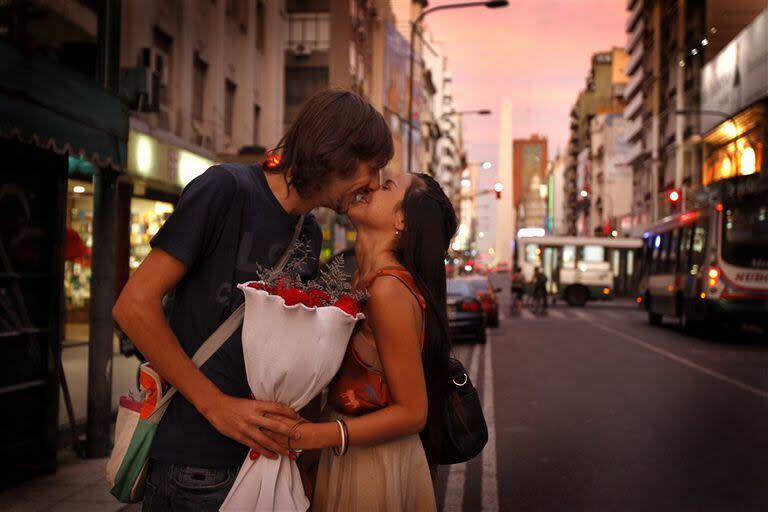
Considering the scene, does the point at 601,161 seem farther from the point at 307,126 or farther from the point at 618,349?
the point at 307,126

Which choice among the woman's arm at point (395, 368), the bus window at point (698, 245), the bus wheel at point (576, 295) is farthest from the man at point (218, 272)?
the bus wheel at point (576, 295)

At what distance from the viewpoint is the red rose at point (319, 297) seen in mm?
2146

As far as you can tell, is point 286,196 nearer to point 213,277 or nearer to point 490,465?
point 213,277

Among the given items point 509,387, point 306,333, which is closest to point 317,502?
point 306,333

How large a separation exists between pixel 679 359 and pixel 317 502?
1582 centimetres

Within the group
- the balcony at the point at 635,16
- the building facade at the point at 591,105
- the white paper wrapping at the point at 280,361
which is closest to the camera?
the white paper wrapping at the point at 280,361

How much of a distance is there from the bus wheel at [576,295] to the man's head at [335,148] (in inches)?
1676

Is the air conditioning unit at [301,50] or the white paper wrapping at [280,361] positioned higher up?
the air conditioning unit at [301,50]

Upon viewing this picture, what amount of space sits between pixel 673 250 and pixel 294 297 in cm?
2509

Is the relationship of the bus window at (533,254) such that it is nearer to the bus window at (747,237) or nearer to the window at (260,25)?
the window at (260,25)

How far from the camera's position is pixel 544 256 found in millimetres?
46344

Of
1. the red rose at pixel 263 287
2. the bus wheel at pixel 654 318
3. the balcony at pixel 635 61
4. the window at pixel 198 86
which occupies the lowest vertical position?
the bus wheel at pixel 654 318

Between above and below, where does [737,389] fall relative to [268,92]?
below

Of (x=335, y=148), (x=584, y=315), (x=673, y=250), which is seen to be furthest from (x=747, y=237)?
(x=335, y=148)
